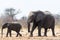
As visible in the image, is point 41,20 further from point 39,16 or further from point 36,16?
point 36,16

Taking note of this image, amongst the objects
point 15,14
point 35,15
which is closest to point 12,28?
point 35,15

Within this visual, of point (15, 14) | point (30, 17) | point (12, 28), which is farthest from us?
point (15, 14)

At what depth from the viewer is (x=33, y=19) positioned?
1620 cm

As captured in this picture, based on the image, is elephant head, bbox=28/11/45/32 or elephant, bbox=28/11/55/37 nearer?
elephant head, bbox=28/11/45/32

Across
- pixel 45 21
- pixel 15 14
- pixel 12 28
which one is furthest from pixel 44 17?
pixel 15 14

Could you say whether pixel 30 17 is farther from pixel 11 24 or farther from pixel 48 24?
pixel 11 24

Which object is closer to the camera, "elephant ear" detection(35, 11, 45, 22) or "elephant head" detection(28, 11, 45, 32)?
"elephant head" detection(28, 11, 45, 32)

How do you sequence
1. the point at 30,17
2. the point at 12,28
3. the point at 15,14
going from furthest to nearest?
the point at 15,14 < the point at 12,28 < the point at 30,17

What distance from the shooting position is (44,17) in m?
16.6

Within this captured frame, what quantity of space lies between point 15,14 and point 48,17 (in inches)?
1261

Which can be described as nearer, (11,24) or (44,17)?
(44,17)

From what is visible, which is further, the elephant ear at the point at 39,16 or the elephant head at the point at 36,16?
the elephant ear at the point at 39,16

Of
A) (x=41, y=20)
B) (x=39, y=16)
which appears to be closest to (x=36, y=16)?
(x=39, y=16)

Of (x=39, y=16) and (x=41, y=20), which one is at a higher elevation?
(x=39, y=16)
